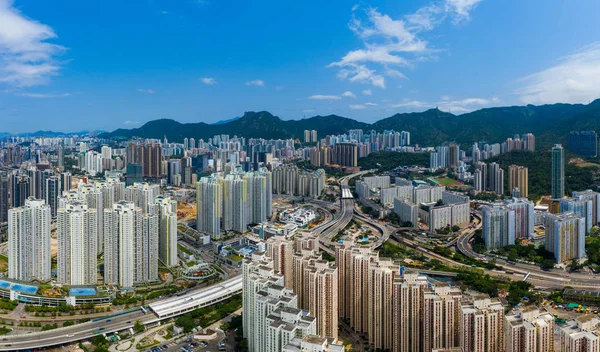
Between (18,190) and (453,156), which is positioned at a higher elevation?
(453,156)

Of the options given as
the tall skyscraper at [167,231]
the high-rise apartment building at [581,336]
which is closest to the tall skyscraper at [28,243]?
the tall skyscraper at [167,231]

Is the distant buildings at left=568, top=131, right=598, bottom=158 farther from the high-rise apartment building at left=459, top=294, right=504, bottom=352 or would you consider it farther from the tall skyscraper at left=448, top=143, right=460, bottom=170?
the high-rise apartment building at left=459, top=294, right=504, bottom=352

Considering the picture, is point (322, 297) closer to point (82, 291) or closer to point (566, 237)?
point (82, 291)

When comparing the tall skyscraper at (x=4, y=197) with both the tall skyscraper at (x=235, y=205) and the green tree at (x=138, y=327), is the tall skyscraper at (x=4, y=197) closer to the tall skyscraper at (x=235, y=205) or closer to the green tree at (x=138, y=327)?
the tall skyscraper at (x=235, y=205)

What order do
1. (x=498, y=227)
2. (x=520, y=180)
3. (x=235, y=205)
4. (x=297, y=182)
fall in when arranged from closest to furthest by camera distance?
(x=498, y=227)
(x=235, y=205)
(x=520, y=180)
(x=297, y=182)

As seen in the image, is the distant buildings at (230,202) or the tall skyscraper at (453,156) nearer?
the distant buildings at (230,202)

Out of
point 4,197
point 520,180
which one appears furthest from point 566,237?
point 4,197

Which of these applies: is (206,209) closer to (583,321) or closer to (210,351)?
(210,351)
